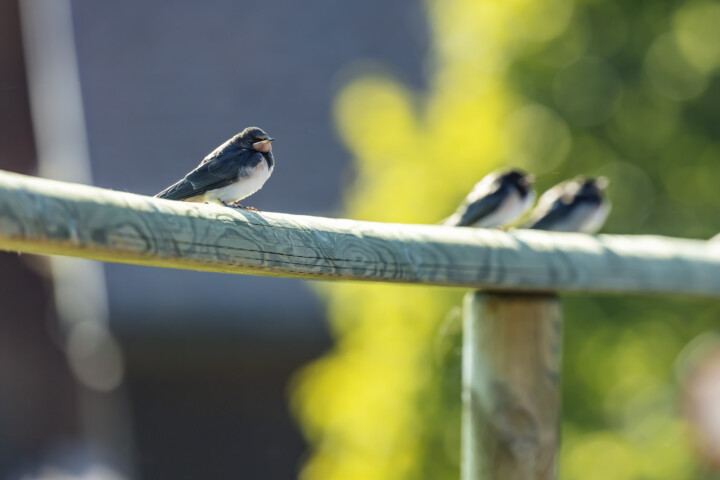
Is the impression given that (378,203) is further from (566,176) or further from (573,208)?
(573,208)

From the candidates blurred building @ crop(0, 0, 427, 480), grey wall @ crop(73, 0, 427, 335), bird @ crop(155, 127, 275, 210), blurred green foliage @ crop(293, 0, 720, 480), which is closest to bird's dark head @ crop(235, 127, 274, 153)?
bird @ crop(155, 127, 275, 210)

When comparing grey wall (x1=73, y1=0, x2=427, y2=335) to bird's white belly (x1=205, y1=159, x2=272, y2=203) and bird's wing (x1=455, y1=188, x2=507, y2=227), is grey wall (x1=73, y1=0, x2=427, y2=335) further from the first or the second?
bird's white belly (x1=205, y1=159, x2=272, y2=203)

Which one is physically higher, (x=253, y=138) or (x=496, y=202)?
(x=496, y=202)

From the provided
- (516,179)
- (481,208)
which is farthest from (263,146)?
(516,179)

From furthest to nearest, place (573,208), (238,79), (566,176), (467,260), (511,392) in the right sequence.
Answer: (238,79) → (566,176) → (573,208) → (511,392) → (467,260)

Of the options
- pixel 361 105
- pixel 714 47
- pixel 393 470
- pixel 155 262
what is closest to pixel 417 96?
pixel 361 105

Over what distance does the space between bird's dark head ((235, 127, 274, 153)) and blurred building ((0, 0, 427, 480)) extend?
440 cm

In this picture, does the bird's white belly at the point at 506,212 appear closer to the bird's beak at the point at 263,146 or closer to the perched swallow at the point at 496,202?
the perched swallow at the point at 496,202

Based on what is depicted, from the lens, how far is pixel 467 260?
204 cm

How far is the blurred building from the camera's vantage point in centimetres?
783

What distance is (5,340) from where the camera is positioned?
331 inches

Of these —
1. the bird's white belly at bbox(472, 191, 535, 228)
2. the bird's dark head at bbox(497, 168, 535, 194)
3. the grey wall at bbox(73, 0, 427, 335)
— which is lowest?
the bird's white belly at bbox(472, 191, 535, 228)

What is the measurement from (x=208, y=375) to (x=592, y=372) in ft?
16.0

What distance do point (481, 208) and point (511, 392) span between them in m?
1.74
